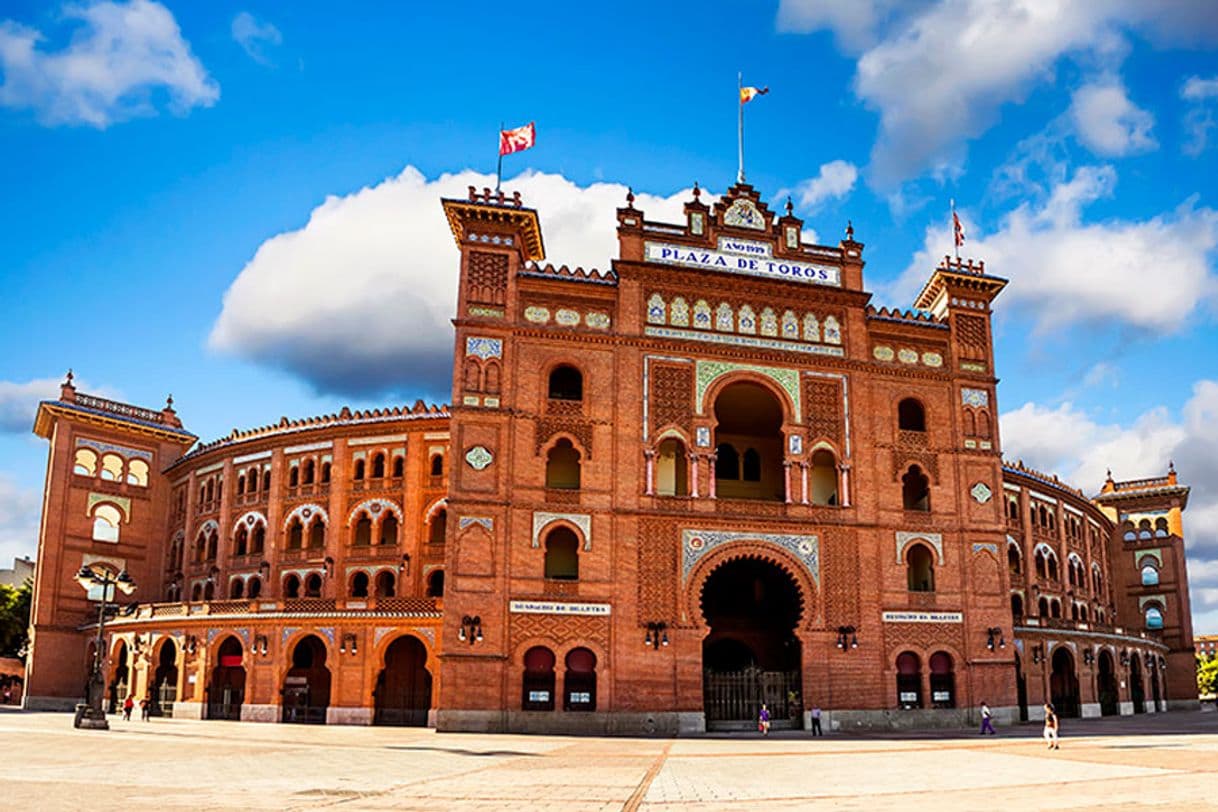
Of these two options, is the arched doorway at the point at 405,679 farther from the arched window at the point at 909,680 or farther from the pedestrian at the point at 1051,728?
the pedestrian at the point at 1051,728

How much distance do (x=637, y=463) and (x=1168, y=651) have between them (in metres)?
50.9

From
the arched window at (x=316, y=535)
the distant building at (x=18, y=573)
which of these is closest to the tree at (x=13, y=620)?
the distant building at (x=18, y=573)

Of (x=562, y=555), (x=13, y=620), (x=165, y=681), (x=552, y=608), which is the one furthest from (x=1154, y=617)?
(x=13, y=620)

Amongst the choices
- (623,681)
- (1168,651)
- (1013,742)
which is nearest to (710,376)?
(623,681)

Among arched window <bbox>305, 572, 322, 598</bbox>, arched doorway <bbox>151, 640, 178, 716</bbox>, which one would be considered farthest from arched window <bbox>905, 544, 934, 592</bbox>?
arched doorway <bbox>151, 640, 178, 716</bbox>

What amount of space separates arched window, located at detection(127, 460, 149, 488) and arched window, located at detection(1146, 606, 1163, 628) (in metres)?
68.9

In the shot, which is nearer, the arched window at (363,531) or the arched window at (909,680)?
the arched window at (909,680)

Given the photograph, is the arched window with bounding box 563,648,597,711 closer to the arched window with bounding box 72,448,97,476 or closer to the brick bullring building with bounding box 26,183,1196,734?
the brick bullring building with bounding box 26,183,1196,734

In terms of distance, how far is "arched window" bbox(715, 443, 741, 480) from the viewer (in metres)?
46.9

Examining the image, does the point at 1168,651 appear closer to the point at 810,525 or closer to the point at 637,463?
the point at 810,525

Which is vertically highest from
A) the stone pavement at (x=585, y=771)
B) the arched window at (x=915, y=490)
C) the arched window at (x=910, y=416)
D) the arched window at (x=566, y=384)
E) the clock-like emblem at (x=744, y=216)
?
the clock-like emblem at (x=744, y=216)

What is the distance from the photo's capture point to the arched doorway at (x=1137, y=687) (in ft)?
195

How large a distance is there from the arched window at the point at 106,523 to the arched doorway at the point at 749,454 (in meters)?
36.3

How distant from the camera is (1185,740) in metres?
32.8
